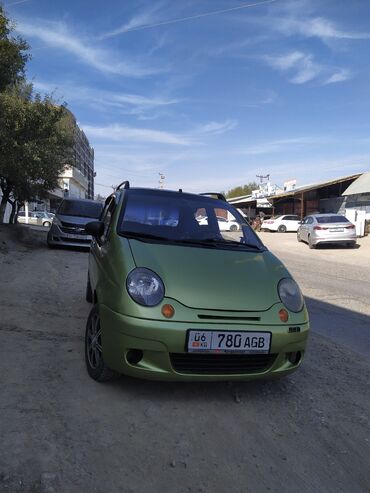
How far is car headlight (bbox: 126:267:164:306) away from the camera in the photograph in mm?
3229

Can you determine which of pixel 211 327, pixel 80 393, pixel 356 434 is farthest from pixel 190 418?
pixel 356 434

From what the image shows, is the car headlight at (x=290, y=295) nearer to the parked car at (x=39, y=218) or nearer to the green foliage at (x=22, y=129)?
the green foliage at (x=22, y=129)

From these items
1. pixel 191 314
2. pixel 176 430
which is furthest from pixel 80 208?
pixel 176 430

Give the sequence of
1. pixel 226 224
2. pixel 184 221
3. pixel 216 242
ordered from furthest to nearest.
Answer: pixel 226 224, pixel 184 221, pixel 216 242

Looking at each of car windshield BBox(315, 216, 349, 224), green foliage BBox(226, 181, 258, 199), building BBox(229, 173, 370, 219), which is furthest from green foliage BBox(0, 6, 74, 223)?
green foliage BBox(226, 181, 258, 199)

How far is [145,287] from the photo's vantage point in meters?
3.28

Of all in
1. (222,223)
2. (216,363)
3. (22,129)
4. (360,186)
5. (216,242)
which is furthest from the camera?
(360,186)

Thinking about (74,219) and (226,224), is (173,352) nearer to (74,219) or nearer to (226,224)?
(226,224)

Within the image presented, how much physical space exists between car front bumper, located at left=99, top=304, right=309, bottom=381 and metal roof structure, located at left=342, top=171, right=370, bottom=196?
2856 centimetres

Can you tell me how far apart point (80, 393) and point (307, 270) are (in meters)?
10.0

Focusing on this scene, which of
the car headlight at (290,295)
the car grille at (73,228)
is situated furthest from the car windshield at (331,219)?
the car headlight at (290,295)

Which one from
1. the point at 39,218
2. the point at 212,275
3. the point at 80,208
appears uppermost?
the point at 39,218

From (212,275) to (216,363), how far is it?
670mm

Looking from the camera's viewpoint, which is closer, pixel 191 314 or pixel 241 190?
pixel 191 314
